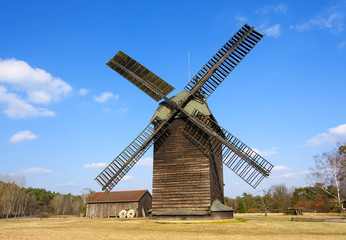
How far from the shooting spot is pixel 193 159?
19.8 m

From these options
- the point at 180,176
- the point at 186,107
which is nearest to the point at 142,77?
the point at 186,107

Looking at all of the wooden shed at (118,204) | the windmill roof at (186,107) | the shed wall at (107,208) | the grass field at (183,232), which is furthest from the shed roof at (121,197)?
the grass field at (183,232)

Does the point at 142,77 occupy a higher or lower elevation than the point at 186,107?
higher

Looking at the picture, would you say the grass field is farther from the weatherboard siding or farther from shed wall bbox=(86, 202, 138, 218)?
shed wall bbox=(86, 202, 138, 218)

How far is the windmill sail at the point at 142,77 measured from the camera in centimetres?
2097

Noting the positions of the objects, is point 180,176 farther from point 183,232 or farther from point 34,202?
point 34,202

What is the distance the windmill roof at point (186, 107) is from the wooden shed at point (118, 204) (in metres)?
18.3

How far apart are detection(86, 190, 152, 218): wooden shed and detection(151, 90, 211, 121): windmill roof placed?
1835cm

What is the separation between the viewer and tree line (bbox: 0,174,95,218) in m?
54.5

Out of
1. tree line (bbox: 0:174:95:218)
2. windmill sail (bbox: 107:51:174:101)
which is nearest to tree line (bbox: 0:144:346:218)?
tree line (bbox: 0:174:95:218)

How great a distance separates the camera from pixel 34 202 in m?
79.3

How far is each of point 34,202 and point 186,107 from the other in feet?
258

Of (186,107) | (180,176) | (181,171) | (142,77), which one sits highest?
(142,77)

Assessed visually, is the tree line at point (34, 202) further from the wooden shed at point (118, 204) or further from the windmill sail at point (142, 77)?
the windmill sail at point (142, 77)
